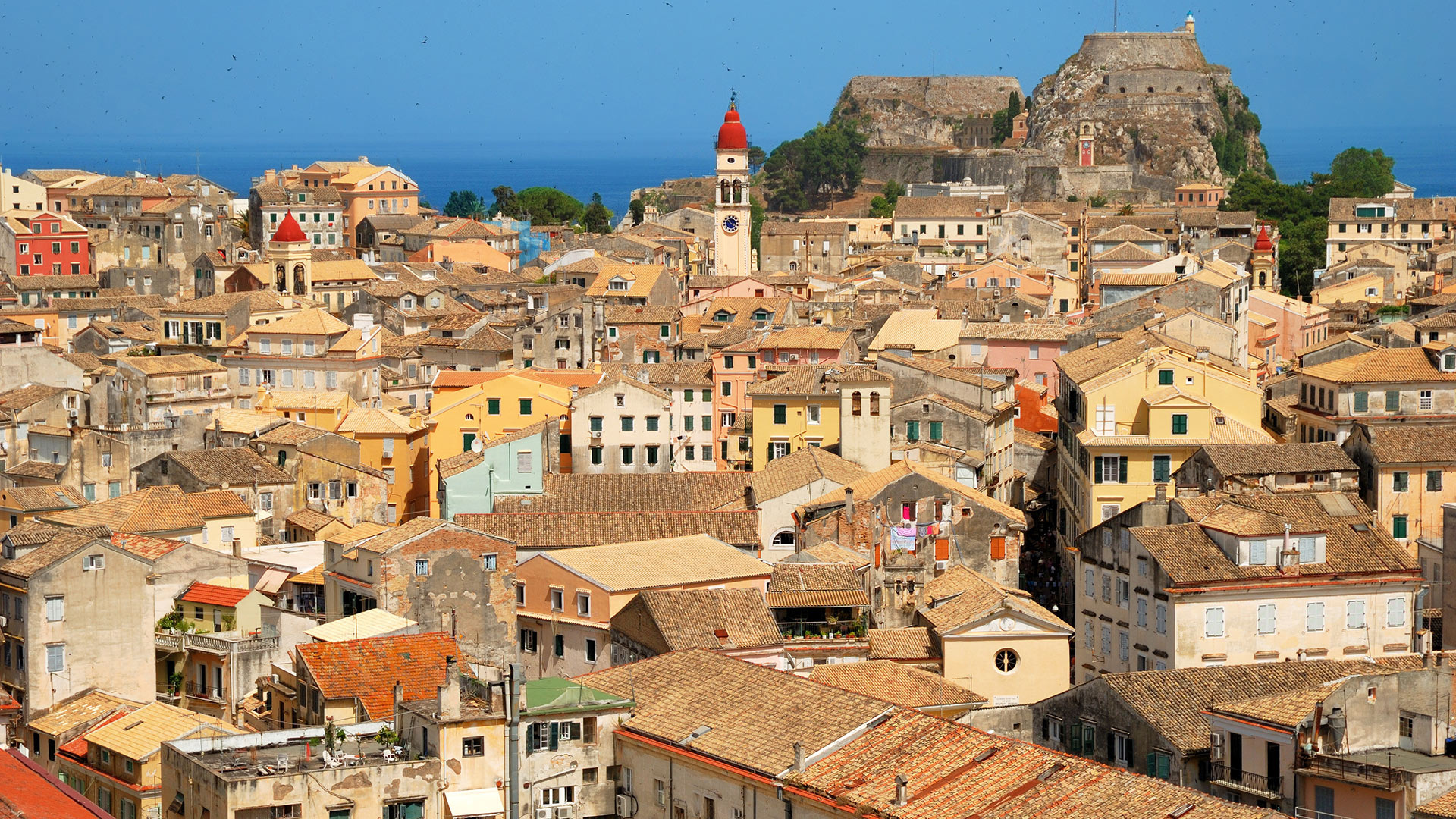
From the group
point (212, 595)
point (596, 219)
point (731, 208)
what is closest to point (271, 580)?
point (212, 595)

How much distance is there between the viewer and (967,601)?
4519 cm

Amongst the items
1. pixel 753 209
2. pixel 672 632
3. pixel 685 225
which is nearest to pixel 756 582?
pixel 672 632

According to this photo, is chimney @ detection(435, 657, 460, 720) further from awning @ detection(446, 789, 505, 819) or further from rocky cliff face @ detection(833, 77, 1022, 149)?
rocky cliff face @ detection(833, 77, 1022, 149)

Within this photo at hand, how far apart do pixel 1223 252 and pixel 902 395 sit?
41.0m

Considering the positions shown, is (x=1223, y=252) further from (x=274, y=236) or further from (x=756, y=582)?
(x=756, y=582)

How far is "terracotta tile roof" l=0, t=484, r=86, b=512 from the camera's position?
56938 millimetres

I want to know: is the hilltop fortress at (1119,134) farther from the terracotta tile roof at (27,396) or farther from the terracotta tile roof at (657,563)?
the terracotta tile roof at (657,563)

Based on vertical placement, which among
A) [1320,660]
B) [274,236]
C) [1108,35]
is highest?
[1108,35]

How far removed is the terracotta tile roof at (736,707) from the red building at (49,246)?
69.2 m

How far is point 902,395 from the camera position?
6475cm

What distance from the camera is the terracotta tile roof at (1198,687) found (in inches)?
1388

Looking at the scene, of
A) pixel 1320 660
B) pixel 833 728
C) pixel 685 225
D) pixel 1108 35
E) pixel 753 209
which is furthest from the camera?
pixel 1108 35

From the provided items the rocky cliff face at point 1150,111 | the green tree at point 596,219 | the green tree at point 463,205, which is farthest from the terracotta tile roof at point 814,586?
the rocky cliff face at point 1150,111

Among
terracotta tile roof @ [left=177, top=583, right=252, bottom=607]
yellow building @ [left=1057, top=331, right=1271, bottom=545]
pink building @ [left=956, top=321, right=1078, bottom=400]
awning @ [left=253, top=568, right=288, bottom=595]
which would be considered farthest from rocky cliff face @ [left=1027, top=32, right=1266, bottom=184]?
terracotta tile roof @ [left=177, top=583, right=252, bottom=607]
